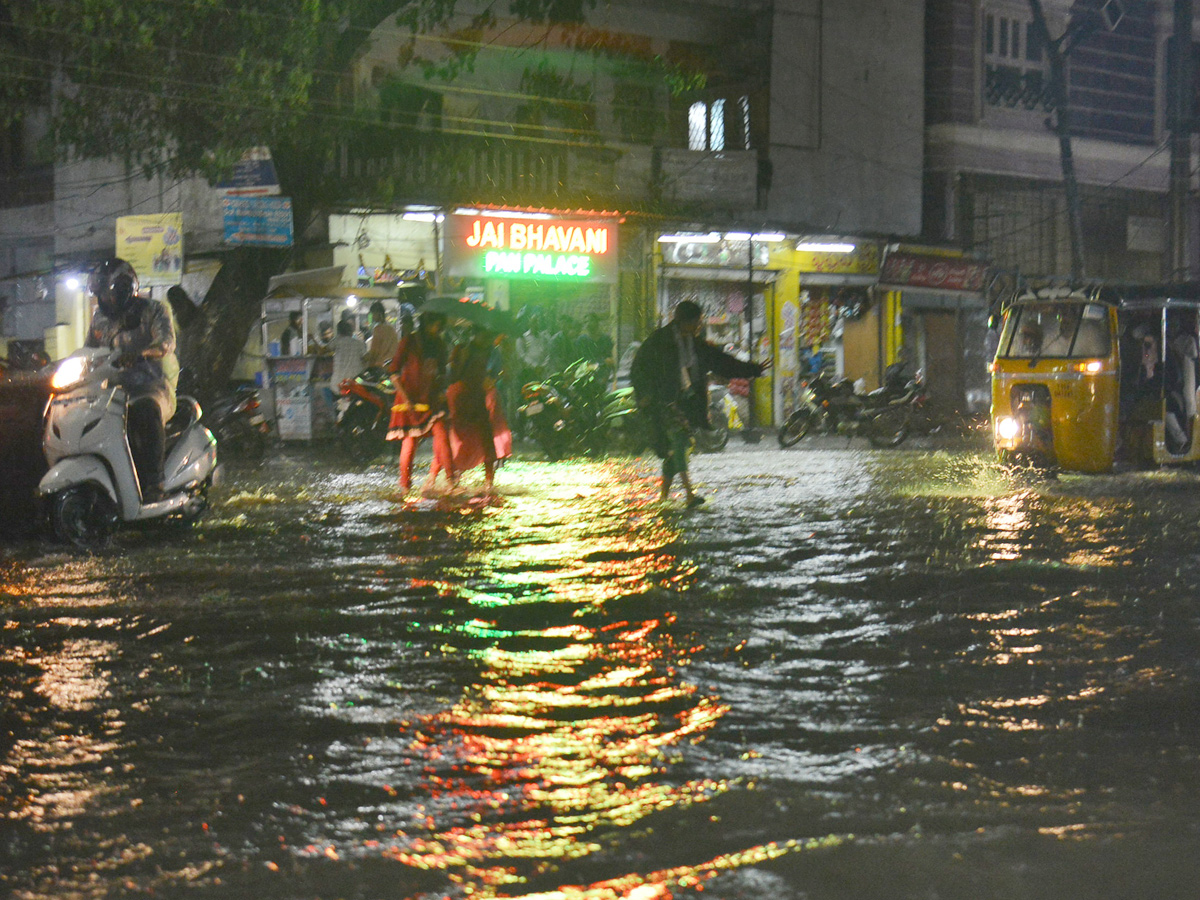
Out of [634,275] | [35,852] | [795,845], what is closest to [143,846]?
[35,852]

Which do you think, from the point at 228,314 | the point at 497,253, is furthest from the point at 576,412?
the point at 228,314

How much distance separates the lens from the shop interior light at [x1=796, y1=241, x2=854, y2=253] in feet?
86.4

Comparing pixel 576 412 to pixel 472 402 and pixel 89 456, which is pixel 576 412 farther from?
pixel 89 456

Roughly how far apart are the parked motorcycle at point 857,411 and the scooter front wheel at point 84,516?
12250 mm

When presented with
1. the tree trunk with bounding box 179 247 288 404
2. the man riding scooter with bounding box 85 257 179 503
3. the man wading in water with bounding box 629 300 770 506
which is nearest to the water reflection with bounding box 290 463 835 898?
the man riding scooter with bounding box 85 257 179 503

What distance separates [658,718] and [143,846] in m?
1.84

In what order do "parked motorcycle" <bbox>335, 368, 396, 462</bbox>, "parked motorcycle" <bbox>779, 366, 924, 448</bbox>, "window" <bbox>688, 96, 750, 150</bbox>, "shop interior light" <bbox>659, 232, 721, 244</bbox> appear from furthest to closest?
"window" <bbox>688, 96, 750, 150</bbox>, "shop interior light" <bbox>659, 232, 721, 244</bbox>, "parked motorcycle" <bbox>779, 366, 924, 448</bbox>, "parked motorcycle" <bbox>335, 368, 396, 462</bbox>

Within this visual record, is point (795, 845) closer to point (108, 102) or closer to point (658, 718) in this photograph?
point (658, 718)

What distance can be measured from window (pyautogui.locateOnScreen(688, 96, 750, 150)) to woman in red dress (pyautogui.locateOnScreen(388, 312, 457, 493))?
13.6 m

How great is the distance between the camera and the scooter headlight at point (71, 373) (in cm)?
879

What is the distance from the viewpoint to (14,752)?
445 centimetres

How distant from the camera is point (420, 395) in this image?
13.2 metres

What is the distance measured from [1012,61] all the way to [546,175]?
37.6ft

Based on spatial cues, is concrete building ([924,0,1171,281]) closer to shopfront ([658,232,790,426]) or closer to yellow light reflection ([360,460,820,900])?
shopfront ([658,232,790,426])
